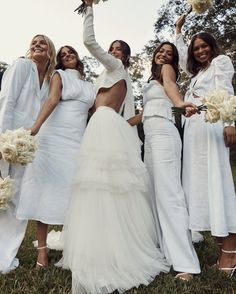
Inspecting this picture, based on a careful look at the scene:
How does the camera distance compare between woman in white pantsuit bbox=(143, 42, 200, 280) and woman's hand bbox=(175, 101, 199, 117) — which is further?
woman in white pantsuit bbox=(143, 42, 200, 280)

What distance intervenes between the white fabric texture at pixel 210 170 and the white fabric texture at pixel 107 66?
768mm

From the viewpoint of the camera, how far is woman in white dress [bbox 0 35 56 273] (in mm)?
4375

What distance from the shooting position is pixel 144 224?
12.8 feet

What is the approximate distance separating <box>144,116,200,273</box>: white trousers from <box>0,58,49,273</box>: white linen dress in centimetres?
148

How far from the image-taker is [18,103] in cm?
455

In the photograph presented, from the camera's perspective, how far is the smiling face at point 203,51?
14.5 feet

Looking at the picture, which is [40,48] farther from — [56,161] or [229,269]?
[229,269]

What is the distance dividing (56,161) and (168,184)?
1.32 m

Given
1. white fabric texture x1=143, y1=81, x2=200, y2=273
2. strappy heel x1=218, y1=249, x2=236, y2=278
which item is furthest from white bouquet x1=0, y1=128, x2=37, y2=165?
strappy heel x1=218, y1=249, x2=236, y2=278

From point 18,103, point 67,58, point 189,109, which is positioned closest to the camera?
point 189,109

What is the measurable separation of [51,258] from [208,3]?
11.9 feet

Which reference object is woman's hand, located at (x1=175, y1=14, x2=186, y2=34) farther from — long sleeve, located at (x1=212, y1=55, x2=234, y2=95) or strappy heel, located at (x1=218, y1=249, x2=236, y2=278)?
strappy heel, located at (x1=218, y1=249, x2=236, y2=278)

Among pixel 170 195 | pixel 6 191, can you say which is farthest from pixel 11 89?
pixel 170 195

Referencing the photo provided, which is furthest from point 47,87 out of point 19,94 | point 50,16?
point 50,16
